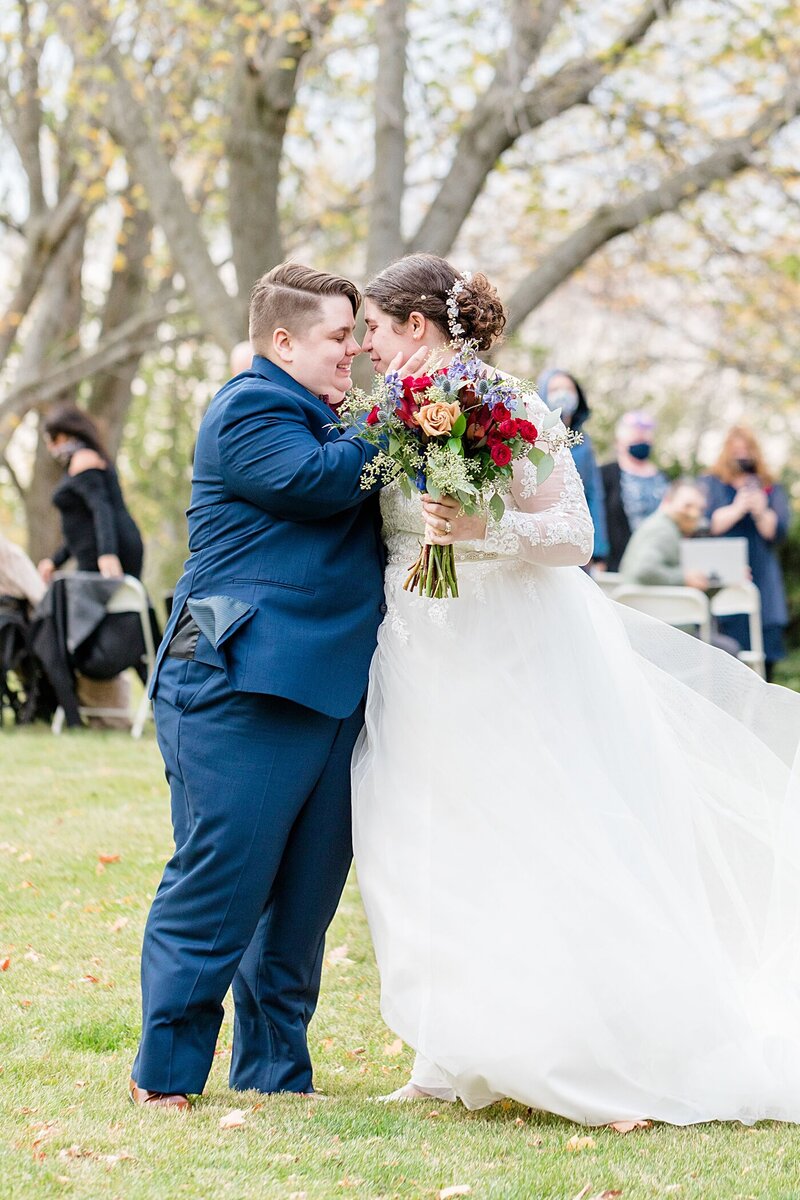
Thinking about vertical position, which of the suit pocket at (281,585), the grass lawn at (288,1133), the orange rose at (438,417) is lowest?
the grass lawn at (288,1133)

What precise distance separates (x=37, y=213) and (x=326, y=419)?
12904 millimetres

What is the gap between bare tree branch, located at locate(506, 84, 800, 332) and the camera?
443 inches

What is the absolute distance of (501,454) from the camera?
342 centimetres

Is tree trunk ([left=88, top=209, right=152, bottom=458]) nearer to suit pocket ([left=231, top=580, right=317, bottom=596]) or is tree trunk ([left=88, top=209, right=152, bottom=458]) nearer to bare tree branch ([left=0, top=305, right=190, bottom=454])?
bare tree branch ([left=0, top=305, right=190, bottom=454])

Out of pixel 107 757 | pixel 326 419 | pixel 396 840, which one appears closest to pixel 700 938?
pixel 396 840

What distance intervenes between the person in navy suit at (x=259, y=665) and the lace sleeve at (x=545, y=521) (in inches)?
14.5

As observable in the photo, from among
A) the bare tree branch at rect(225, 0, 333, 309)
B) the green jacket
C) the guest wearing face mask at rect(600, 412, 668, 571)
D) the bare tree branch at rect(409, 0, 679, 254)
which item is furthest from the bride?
the bare tree branch at rect(409, 0, 679, 254)

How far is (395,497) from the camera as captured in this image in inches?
151

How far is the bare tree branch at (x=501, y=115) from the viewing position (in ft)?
36.4

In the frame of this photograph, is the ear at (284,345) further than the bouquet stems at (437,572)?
Yes

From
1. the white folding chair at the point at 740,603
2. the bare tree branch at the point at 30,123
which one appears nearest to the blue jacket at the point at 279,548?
the white folding chair at the point at 740,603

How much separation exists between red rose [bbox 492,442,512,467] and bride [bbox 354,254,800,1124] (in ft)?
0.62

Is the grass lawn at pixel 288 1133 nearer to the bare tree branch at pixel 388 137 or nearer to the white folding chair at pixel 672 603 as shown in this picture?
the white folding chair at pixel 672 603

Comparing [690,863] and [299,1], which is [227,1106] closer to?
[690,863]
